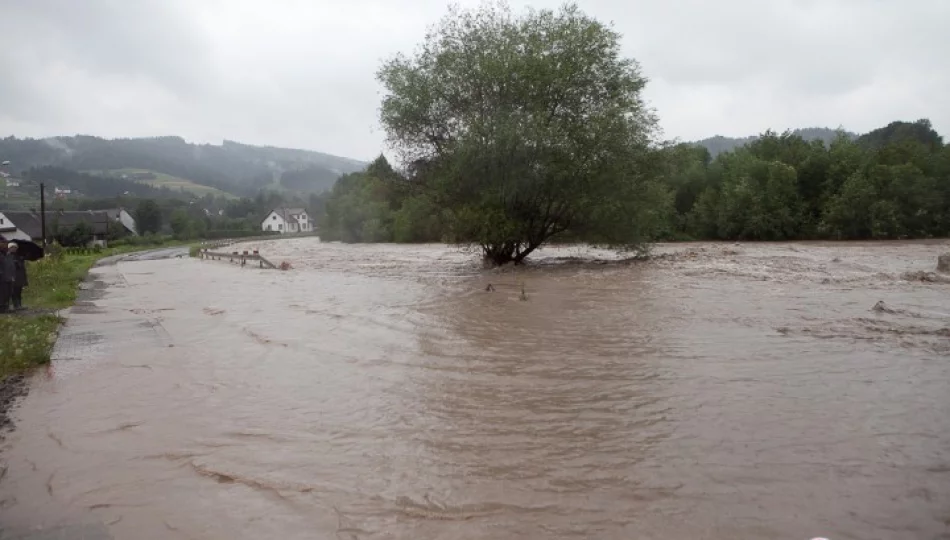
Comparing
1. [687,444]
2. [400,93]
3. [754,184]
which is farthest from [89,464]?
[754,184]

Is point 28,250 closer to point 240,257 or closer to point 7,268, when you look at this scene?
point 7,268

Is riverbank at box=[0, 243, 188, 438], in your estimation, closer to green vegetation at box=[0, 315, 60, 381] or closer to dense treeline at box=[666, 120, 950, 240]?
green vegetation at box=[0, 315, 60, 381]

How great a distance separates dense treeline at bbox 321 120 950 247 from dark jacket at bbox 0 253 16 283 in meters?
16.4

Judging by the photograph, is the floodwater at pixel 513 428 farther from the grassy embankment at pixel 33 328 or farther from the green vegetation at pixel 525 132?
the green vegetation at pixel 525 132

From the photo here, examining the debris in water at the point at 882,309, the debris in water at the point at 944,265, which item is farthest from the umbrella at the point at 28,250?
the debris in water at the point at 944,265

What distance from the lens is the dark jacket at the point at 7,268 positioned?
1570cm

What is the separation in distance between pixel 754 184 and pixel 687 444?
45.4 meters

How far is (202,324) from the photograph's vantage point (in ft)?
51.2

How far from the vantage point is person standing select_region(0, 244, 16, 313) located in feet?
51.6

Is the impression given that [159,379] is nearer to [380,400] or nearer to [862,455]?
[380,400]

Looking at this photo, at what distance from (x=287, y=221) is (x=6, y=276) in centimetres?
12820

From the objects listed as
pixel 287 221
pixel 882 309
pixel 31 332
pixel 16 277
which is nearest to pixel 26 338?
pixel 31 332

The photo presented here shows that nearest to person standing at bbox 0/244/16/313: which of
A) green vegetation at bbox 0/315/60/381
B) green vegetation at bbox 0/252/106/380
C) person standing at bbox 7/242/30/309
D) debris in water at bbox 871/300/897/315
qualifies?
person standing at bbox 7/242/30/309

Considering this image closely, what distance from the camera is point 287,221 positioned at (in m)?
140
